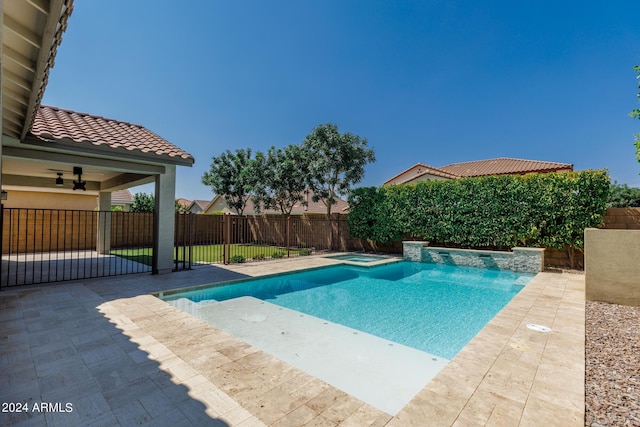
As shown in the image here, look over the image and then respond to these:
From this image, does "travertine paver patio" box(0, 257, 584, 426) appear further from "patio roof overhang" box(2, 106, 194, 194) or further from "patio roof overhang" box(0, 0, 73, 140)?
"patio roof overhang" box(2, 106, 194, 194)

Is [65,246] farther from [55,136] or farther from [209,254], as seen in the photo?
[55,136]

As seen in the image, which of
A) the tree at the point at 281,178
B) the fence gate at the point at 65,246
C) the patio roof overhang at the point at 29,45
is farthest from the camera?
the tree at the point at 281,178

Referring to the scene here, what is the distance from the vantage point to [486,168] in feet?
74.6

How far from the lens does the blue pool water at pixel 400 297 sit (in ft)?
19.0

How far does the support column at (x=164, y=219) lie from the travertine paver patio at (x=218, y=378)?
3.65 m

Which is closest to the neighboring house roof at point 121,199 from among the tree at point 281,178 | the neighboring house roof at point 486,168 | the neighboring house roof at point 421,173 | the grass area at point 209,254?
the grass area at point 209,254

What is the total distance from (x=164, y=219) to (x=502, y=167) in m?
22.9

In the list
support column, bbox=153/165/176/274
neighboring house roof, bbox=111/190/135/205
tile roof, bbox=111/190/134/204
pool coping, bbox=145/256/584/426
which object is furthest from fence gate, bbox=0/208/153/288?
pool coping, bbox=145/256/584/426

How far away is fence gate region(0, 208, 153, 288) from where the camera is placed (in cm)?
898

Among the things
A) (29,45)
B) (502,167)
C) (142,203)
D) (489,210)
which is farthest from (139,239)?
(502,167)

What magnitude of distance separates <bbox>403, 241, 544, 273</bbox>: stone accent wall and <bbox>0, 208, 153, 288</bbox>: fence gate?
11.7 meters

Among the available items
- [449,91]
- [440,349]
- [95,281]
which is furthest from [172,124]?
[440,349]

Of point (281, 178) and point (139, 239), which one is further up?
point (281, 178)

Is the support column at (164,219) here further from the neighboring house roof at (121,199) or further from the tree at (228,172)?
the neighboring house roof at (121,199)
